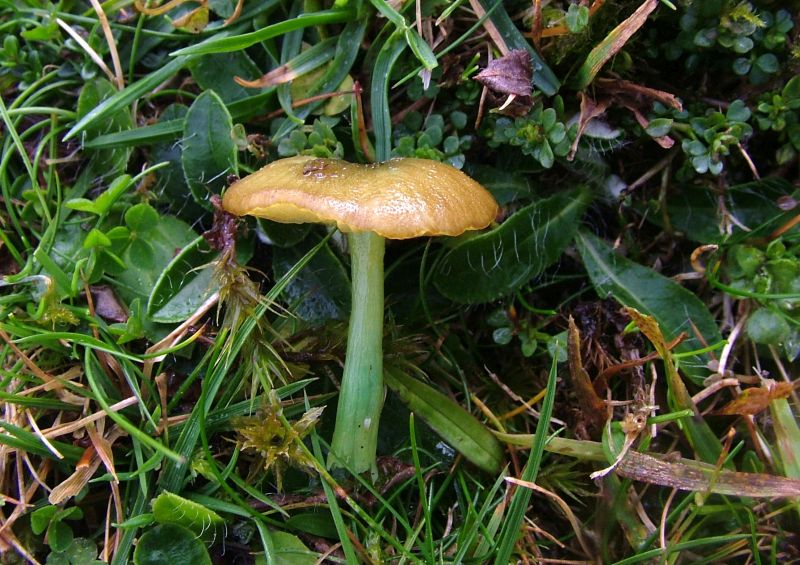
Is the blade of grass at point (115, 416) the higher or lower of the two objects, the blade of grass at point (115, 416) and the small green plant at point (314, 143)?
the lower

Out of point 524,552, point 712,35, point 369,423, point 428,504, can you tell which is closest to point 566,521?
point 524,552

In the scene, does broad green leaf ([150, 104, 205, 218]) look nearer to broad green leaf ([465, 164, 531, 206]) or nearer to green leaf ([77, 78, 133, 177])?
green leaf ([77, 78, 133, 177])

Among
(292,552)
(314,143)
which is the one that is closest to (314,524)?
(292,552)

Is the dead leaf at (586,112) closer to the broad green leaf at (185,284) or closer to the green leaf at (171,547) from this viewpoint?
the broad green leaf at (185,284)

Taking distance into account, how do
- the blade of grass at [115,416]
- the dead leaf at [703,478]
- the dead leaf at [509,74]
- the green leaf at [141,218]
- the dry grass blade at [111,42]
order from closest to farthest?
the blade of grass at [115,416] < the dead leaf at [703,478] < the dead leaf at [509,74] < the green leaf at [141,218] < the dry grass blade at [111,42]

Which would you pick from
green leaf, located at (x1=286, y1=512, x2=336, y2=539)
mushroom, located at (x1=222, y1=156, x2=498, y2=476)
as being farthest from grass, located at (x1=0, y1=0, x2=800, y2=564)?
mushroom, located at (x1=222, y1=156, x2=498, y2=476)

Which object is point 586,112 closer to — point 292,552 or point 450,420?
point 450,420

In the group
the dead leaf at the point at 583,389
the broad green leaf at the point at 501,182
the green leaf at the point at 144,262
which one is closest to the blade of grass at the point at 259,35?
the green leaf at the point at 144,262
